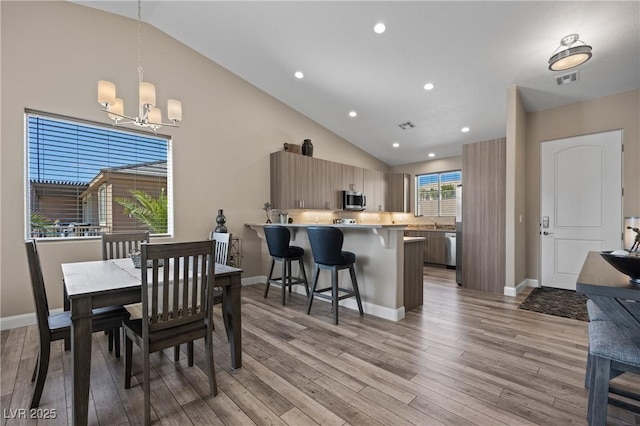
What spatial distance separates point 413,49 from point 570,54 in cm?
158

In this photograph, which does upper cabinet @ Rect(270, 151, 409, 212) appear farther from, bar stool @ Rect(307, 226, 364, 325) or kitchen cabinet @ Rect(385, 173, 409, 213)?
bar stool @ Rect(307, 226, 364, 325)

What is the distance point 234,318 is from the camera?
2.18 meters

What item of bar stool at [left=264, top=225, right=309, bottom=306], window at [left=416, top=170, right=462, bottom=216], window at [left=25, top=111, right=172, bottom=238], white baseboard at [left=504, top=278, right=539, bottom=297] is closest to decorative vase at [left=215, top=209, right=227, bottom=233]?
window at [left=25, top=111, right=172, bottom=238]

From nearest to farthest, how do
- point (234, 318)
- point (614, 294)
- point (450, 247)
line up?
point (614, 294) < point (234, 318) < point (450, 247)

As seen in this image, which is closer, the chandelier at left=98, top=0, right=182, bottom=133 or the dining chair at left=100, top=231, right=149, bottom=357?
the chandelier at left=98, top=0, right=182, bottom=133

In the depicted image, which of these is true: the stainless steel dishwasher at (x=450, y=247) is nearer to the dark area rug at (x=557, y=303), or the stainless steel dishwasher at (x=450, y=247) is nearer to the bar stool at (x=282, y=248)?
the dark area rug at (x=557, y=303)

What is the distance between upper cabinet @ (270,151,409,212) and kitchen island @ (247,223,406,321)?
6.35ft

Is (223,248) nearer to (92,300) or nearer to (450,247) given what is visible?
(92,300)

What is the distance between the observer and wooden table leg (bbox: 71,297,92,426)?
153 cm

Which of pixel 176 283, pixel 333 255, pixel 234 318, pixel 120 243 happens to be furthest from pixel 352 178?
pixel 176 283

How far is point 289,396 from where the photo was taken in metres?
1.84

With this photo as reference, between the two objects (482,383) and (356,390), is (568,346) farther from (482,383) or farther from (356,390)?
(356,390)

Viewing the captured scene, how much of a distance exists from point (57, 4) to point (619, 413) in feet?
20.3

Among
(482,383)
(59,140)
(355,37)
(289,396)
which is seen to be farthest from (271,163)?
(482,383)
